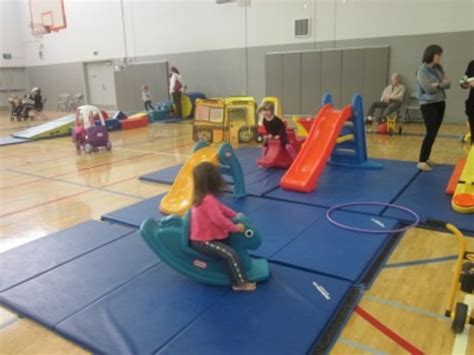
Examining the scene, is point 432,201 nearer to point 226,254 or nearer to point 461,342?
point 461,342

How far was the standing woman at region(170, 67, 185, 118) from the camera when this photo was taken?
41.8ft

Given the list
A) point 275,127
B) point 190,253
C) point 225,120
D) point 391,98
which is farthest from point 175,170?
point 391,98

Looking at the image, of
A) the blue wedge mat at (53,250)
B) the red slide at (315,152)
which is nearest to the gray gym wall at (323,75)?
the red slide at (315,152)

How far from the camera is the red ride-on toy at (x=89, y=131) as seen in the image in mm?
8297

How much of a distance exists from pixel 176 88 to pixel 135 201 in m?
8.38

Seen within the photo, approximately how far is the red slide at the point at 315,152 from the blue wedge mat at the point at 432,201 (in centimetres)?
→ 103

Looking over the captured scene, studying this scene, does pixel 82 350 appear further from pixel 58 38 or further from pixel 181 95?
pixel 58 38

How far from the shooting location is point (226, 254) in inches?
109

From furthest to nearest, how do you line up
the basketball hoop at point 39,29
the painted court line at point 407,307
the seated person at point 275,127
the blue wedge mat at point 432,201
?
the basketball hoop at point 39,29
the seated person at point 275,127
the blue wedge mat at point 432,201
the painted court line at point 407,307

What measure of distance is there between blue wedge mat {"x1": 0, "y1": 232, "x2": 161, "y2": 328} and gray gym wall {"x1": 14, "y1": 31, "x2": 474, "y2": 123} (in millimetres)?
9260

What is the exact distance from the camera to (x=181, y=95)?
44.1 ft

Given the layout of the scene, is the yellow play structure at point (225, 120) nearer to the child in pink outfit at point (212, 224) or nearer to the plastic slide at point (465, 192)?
the plastic slide at point (465, 192)

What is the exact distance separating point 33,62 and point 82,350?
69.9 feet

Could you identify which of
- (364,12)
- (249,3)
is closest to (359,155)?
(364,12)
